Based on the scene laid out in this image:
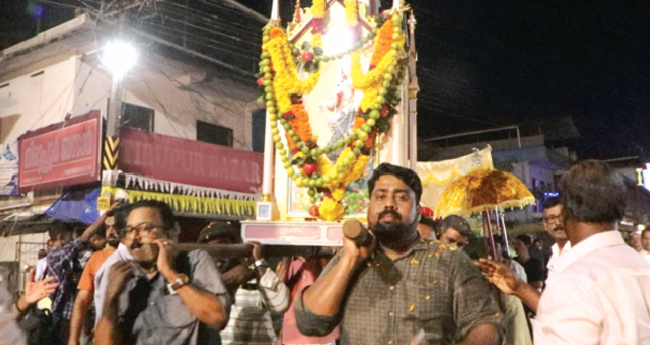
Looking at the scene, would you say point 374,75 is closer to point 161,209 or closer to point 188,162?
point 161,209

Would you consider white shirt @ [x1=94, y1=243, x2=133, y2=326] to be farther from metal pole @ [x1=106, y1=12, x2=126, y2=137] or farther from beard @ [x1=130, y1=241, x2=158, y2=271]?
metal pole @ [x1=106, y1=12, x2=126, y2=137]

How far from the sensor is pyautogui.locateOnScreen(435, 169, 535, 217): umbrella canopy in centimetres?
663

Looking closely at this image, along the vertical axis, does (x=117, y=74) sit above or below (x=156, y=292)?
above

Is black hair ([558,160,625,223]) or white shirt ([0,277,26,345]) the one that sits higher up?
black hair ([558,160,625,223])

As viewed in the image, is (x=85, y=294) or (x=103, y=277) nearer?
(x=103, y=277)

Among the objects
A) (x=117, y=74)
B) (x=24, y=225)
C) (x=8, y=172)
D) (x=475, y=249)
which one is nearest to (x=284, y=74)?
(x=475, y=249)

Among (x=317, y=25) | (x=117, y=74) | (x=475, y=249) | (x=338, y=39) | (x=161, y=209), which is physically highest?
(x=117, y=74)

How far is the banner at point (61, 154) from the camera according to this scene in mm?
10523

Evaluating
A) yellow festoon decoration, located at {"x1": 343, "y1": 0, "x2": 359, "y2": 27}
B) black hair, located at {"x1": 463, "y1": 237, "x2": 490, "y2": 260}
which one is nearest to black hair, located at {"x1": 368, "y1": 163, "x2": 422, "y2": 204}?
black hair, located at {"x1": 463, "y1": 237, "x2": 490, "y2": 260}

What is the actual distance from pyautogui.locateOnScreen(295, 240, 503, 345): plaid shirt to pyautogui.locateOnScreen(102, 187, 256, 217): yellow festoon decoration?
29.0ft

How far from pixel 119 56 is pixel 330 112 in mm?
6727

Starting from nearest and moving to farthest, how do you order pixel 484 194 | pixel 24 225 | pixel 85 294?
pixel 85 294
pixel 484 194
pixel 24 225

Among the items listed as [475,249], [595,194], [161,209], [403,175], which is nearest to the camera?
[595,194]

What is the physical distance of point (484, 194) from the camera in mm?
6832
